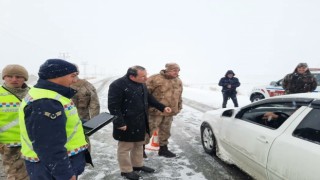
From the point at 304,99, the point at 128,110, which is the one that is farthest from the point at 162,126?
the point at 304,99

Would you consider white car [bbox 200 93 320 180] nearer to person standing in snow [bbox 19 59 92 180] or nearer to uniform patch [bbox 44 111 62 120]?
person standing in snow [bbox 19 59 92 180]

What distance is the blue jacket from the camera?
1975mm

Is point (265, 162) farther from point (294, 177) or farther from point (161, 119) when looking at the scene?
point (161, 119)

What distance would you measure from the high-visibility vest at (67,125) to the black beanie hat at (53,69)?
0.45ft

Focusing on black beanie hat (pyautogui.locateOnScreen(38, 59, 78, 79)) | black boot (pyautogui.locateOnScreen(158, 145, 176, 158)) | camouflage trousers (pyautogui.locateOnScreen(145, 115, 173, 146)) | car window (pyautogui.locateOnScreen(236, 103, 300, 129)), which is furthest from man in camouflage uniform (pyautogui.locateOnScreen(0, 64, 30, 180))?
car window (pyautogui.locateOnScreen(236, 103, 300, 129))

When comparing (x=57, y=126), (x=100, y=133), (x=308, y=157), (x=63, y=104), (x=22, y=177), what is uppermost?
(x=63, y=104)

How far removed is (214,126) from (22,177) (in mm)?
3095

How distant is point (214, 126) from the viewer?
4.94 m

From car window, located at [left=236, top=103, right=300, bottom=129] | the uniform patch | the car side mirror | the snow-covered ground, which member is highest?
the uniform patch

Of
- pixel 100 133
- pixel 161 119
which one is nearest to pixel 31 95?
pixel 161 119

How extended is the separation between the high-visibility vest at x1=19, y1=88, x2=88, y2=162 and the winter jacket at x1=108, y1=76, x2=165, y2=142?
1629 millimetres

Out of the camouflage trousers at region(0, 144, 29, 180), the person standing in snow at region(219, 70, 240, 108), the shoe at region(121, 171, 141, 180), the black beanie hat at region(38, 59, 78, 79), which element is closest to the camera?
the black beanie hat at region(38, 59, 78, 79)

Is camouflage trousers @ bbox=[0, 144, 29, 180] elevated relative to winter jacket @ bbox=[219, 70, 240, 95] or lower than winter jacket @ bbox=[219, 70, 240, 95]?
lower

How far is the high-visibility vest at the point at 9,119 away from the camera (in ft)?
9.61
